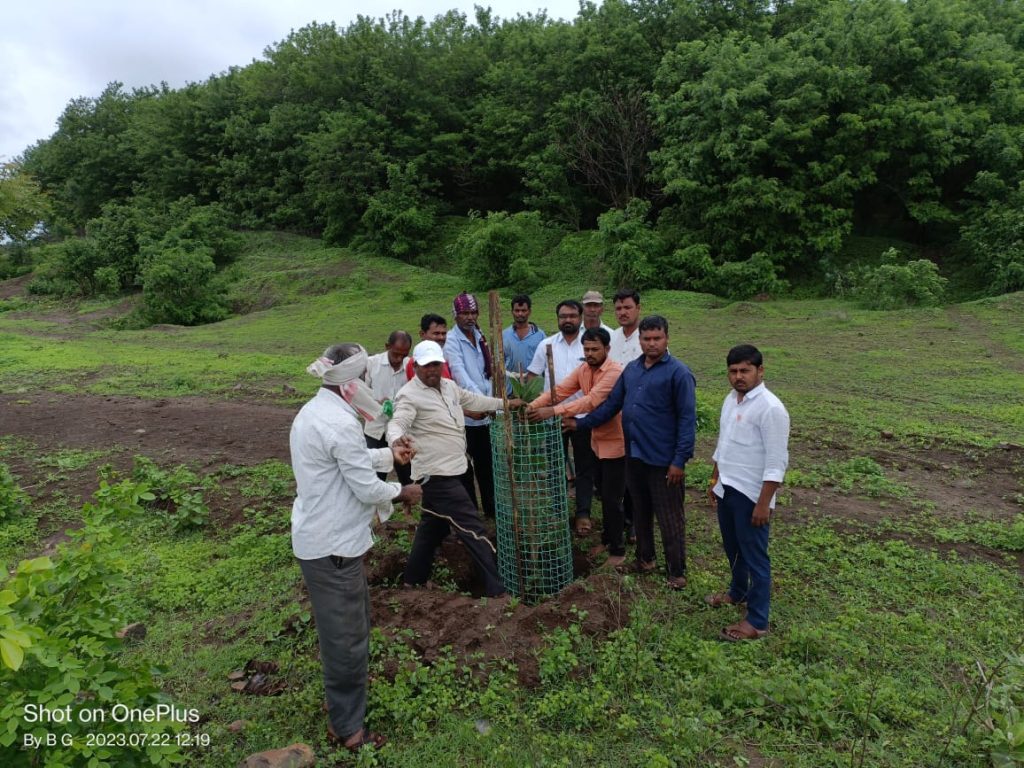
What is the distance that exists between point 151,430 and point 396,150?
24.7 m

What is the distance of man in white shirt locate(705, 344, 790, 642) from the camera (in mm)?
3543

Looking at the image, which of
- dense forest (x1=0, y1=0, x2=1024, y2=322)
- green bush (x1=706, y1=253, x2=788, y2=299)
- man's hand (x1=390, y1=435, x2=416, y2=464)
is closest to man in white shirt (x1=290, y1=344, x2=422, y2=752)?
man's hand (x1=390, y1=435, x2=416, y2=464)

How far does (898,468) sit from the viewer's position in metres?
6.42

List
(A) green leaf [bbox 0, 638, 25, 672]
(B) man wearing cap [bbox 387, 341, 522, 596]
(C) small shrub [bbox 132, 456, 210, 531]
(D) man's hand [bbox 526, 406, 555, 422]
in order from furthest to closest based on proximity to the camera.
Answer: (C) small shrub [bbox 132, 456, 210, 531]
(D) man's hand [bbox 526, 406, 555, 422]
(B) man wearing cap [bbox 387, 341, 522, 596]
(A) green leaf [bbox 0, 638, 25, 672]

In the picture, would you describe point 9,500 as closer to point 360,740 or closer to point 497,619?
point 360,740

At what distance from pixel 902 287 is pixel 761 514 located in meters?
14.6

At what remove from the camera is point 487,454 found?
18.2 ft

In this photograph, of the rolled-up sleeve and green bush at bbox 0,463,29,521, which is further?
green bush at bbox 0,463,29,521

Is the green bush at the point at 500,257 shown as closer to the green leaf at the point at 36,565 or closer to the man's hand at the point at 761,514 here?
the man's hand at the point at 761,514

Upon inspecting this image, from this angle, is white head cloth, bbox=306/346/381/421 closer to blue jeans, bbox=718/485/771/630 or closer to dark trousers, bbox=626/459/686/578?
dark trousers, bbox=626/459/686/578

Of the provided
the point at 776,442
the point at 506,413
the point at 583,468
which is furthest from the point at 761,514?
the point at 583,468

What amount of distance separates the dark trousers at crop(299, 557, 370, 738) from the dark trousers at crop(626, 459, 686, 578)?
209 centimetres

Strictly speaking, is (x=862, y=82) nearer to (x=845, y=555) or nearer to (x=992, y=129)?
(x=992, y=129)

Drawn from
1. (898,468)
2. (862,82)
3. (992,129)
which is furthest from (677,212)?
(898,468)
